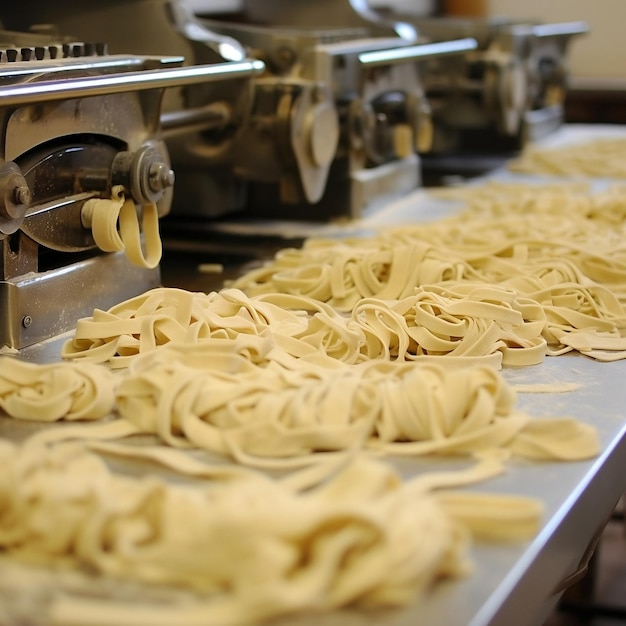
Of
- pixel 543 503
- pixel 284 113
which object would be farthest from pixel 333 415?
pixel 284 113

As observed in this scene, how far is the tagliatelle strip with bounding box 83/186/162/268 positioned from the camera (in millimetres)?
1334

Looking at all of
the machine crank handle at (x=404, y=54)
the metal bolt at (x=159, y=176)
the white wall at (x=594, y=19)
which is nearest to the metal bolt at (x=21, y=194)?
the metal bolt at (x=159, y=176)

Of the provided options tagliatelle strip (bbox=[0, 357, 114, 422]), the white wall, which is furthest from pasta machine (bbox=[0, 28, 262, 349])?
the white wall

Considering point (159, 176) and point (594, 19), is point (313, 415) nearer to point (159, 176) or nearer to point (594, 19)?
point (159, 176)

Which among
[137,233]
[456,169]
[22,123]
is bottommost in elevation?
[456,169]

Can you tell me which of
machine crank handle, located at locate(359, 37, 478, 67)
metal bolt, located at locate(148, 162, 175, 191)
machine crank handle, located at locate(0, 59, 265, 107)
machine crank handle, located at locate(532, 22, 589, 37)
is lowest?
metal bolt, located at locate(148, 162, 175, 191)

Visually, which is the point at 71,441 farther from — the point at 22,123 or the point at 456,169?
the point at 456,169

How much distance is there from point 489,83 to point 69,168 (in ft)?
5.22

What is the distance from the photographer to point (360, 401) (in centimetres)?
98

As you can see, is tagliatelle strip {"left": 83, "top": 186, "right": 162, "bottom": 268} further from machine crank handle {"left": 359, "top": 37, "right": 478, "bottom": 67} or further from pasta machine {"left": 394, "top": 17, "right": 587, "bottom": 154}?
pasta machine {"left": 394, "top": 17, "right": 587, "bottom": 154}

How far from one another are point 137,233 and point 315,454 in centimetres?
54

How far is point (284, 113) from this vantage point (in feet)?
6.12

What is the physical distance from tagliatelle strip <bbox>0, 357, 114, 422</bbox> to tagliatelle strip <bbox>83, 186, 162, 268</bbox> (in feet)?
0.98

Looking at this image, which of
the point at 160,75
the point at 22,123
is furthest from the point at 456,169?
the point at 22,123
